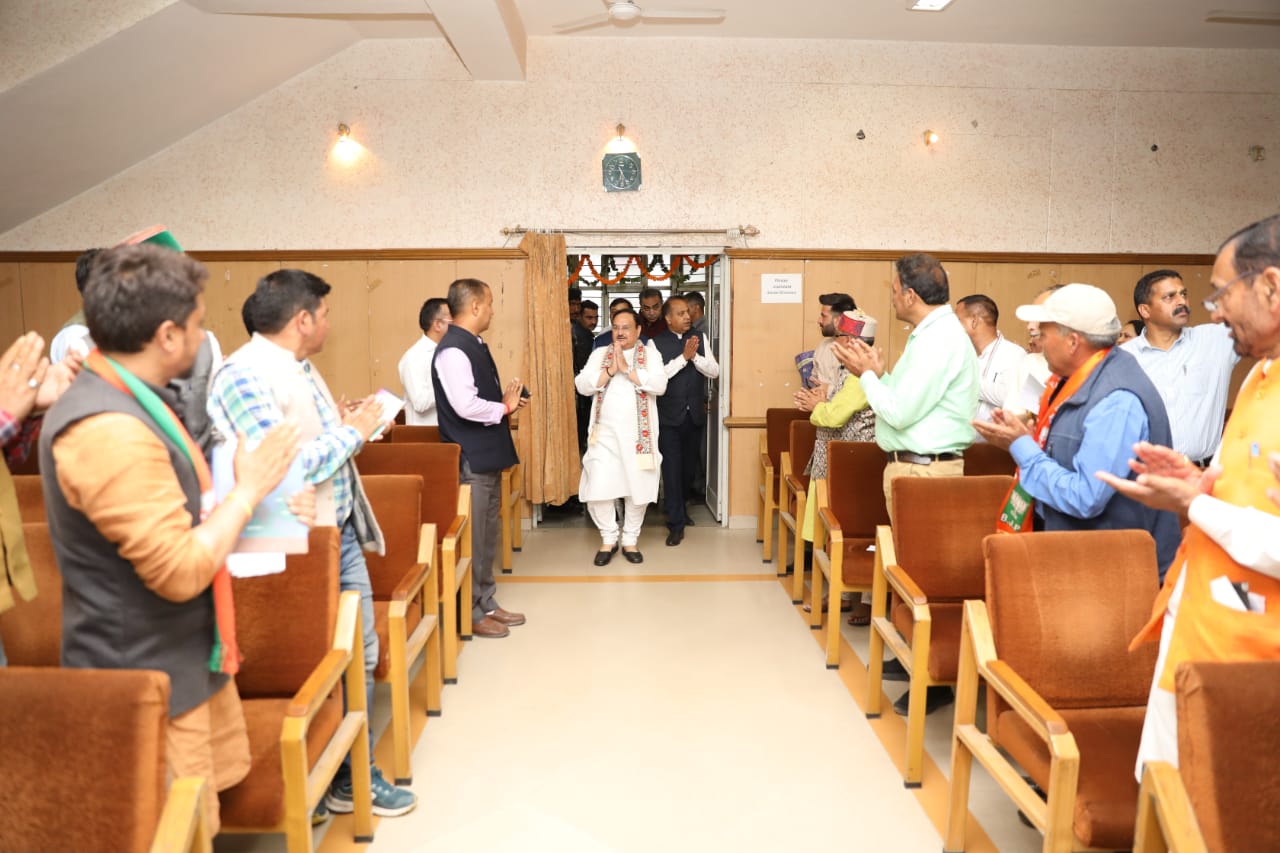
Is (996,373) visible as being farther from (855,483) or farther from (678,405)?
(678,405)

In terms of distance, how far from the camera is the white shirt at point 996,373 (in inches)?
164

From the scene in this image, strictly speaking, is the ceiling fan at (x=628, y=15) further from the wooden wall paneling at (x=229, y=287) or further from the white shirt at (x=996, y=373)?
the white shirt at (x=996, y=373)

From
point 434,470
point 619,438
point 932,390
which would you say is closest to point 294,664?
point 434,470

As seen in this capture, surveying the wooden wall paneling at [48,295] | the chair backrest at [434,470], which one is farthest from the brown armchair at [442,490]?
the wooden wall paneling at [48,295]

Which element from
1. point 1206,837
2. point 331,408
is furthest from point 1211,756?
point 331,408

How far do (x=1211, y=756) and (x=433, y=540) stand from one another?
247 centimetres

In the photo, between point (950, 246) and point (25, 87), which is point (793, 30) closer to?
point (950, 246)

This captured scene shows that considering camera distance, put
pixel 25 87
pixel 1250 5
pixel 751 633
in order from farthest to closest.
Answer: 1. pixel 1250 5
2. pixel 25 87
3. pixel 751 633

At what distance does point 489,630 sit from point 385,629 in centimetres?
127

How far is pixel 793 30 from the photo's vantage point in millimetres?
5945

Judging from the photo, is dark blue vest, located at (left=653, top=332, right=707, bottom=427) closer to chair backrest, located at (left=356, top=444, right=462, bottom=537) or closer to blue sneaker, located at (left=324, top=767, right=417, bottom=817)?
chair backrest, located at (left=356, top=444, right=462, bottom=537)

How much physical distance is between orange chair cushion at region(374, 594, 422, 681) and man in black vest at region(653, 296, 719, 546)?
2865mm

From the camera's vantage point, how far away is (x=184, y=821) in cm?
140

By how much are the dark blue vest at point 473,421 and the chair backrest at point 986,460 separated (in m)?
2.27
